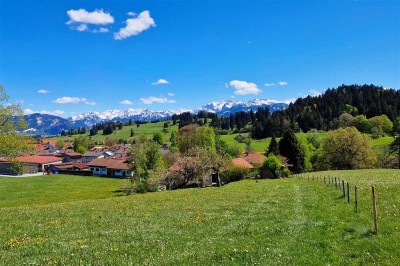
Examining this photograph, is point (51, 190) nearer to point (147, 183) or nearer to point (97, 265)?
point (147, 183)

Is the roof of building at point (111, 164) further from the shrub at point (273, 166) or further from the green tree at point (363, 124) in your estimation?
the green tree at point (363, 124)

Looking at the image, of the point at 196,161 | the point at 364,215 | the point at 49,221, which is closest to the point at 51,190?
the point at 196,161

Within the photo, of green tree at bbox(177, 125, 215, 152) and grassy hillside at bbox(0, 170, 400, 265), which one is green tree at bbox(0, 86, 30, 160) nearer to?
grassy hillside at bbox(0, 170, 400, 265)

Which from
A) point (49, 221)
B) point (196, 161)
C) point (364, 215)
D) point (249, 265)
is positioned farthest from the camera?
point (196, 161)

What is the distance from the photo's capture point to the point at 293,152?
104m

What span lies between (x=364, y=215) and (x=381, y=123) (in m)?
173

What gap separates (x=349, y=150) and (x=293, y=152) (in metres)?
16.7

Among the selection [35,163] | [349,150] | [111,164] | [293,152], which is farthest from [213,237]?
[35,163]

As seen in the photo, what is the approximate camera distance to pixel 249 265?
1164 centimetres

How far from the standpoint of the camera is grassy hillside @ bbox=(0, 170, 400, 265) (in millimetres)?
12445

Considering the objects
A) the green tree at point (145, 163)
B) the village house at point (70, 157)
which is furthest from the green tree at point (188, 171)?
the village house at point (70, 157)

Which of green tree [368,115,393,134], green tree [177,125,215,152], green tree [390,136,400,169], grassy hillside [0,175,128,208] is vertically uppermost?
green tree [368,115,393,134]

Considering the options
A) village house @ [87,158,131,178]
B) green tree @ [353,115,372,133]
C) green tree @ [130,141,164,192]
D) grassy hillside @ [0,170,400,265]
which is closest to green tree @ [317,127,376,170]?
green tree @ [130,141,164,192]

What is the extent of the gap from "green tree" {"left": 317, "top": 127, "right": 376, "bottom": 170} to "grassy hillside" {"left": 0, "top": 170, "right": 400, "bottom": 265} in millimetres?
75907
